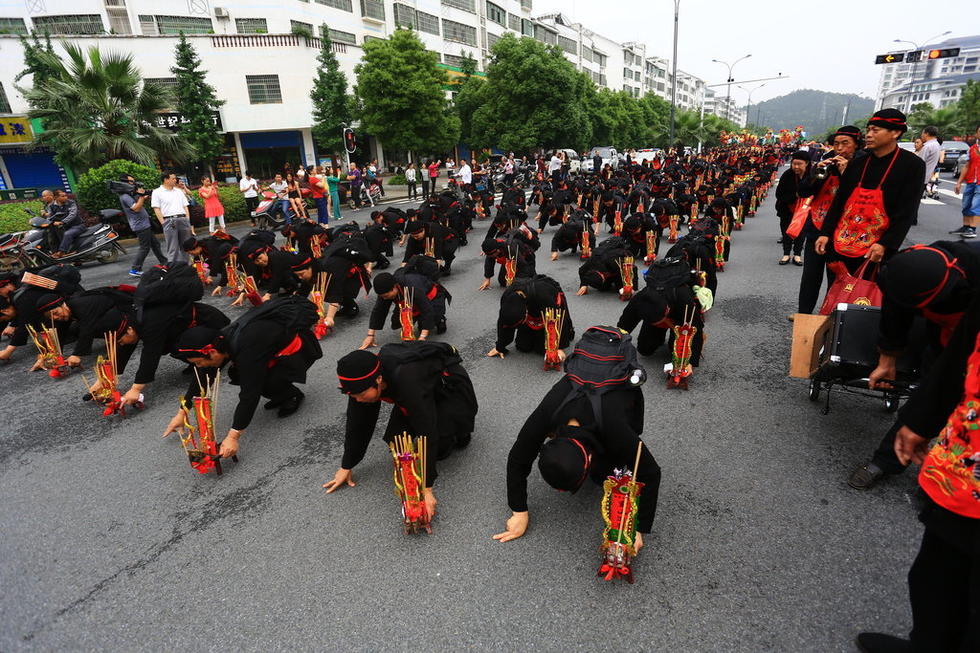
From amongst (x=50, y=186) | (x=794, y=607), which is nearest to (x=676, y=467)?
(x=794, y=607)

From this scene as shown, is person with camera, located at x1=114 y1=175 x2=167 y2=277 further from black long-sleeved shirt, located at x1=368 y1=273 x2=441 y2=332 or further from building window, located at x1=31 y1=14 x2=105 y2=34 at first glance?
building window, located at x1=31 y1=14 x2=105 y2=34

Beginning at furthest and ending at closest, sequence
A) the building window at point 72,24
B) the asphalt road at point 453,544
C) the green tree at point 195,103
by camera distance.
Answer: the building window at point 72,24 → the green tree at point 195,103 → the asphalt road at point 453,544

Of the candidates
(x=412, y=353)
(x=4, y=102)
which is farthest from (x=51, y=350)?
(x=4, y=102)

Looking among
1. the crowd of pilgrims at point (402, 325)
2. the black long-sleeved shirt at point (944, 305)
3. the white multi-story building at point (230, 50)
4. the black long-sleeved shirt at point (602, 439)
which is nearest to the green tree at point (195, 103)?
the white multi-story building at point (230, 50)

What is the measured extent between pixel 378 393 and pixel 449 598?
1.08 meters

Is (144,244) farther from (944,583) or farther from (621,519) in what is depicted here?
(944,583)

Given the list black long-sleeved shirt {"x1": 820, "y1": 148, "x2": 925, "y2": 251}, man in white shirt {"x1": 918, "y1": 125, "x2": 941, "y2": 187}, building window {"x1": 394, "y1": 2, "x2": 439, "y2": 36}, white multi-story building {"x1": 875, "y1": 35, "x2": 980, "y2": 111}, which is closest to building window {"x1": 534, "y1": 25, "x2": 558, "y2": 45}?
building window {"x1": 394, "y1": 2, "x2": 439, "y2": 36}

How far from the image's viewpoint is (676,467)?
3.20 meters

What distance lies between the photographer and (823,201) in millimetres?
4797

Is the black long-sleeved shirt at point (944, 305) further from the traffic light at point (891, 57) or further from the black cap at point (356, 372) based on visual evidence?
the traffic light at point (891, 57)

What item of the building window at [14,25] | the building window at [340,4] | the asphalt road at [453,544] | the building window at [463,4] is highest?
the building window at [463,4]

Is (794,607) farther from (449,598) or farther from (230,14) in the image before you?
(230,14)

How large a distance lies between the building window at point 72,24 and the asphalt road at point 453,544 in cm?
2851

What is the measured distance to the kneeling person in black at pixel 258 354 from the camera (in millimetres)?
3352
